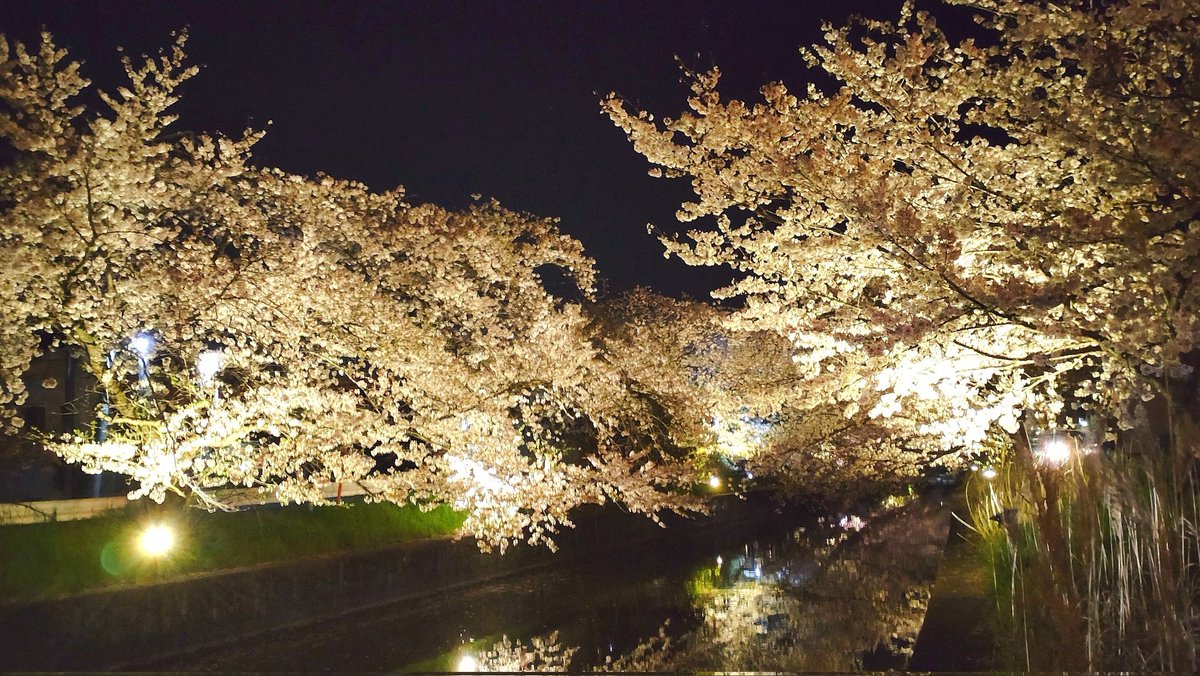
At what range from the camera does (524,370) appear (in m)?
16.6

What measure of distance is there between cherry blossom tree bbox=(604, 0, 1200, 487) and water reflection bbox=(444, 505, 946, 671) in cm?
341

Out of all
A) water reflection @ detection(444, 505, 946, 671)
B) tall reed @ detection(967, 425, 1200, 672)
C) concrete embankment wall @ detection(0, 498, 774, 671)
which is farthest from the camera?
water reflection @ detection(444, 505, 946, 671)

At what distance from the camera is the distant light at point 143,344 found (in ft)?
46.3

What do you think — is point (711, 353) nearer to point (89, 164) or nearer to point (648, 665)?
point (648, 665)

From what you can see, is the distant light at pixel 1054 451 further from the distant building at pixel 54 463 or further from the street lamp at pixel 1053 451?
the distant building at pixel 54 463

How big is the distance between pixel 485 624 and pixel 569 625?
1500mm

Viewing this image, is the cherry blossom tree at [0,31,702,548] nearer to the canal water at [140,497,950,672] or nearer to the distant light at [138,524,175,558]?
the distant light at [138,524,175,558]

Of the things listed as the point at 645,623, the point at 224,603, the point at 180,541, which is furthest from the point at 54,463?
the point at 645,623

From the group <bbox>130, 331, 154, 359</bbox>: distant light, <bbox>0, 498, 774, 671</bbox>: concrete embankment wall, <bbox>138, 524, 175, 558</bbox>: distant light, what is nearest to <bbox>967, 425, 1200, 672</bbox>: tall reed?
<bbox>0, 498, 774, 671</bbox>: concrete embankment wall

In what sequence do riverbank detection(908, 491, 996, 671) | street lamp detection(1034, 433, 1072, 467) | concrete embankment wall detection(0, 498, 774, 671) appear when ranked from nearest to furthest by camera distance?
street lamp detection(1034, 433, 1072, 467), riverbank detection(908, 491, 996, 671), concrete embankment wall detection(0, 498, 774, 671)

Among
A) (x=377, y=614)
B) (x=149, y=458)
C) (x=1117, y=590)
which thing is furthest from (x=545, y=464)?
(x=1117, y=590)

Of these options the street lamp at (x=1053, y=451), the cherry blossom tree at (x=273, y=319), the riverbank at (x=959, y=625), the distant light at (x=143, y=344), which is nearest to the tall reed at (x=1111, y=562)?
the street lamp at (x=1053, y=451)

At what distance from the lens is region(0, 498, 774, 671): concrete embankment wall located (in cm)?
1140

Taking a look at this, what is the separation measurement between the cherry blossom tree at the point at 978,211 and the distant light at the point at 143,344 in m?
8.31
